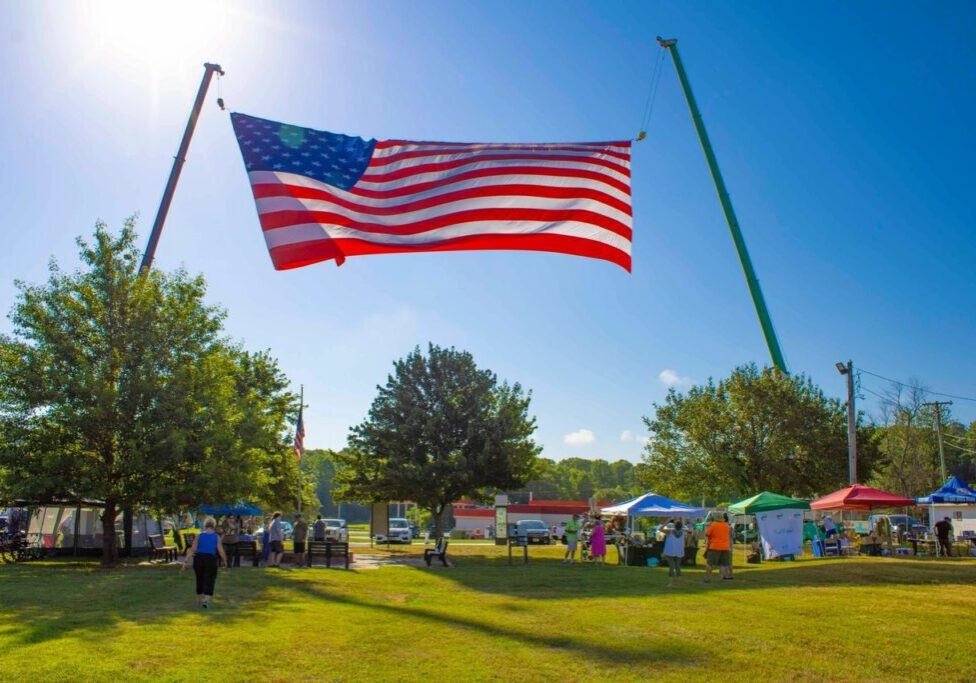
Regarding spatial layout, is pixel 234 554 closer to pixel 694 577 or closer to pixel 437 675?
pixel 694 577

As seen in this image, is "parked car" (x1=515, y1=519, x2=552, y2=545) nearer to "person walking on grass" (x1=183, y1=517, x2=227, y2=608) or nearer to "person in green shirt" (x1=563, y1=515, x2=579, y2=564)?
"person in green shirt" (x1=563, y1=515, x2=579, y2=564)

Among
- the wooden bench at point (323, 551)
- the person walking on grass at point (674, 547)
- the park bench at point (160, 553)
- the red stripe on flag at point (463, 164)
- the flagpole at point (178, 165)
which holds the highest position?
the flagpole at point (178, 165)

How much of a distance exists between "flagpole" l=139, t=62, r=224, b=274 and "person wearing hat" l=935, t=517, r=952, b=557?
27.9m

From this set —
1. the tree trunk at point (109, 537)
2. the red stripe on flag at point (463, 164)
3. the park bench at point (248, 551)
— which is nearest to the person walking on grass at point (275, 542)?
the park bench at point (248, 551)

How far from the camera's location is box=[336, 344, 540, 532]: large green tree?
3809cm

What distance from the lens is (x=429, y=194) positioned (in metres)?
10.9

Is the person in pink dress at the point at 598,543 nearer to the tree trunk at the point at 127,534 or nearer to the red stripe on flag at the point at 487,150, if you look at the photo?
the tree trunk at the point at 127,534

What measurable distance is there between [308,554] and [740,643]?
1655cm

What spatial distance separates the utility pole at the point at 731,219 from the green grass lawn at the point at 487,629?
167 inches

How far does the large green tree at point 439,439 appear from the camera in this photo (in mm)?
38094

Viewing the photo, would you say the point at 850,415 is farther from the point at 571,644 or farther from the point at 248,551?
the point at 571,644

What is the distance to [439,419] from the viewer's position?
1534 inches

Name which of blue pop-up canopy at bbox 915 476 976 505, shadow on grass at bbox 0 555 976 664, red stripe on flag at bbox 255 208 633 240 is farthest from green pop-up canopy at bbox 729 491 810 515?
red stripe on flag at bbox 255 208 633 240

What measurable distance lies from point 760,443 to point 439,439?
2025cm
